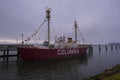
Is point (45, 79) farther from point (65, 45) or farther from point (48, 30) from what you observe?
point (65, 45)

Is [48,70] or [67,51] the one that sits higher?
[67,51]

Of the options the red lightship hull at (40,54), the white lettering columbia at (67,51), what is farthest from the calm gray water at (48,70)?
→ the white lettering columbia at (67,51)

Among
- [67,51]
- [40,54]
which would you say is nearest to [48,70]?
[40,54]

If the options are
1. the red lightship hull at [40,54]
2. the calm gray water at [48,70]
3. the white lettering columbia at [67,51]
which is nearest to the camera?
the calm gray water at [48,70]

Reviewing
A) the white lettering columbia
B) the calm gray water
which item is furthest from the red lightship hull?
the calm gray water

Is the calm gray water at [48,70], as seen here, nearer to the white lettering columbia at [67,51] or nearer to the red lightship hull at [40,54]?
the red lightship hull at [40,54]

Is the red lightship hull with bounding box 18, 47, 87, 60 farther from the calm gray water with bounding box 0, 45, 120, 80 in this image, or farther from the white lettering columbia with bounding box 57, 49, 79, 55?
the calm gray water with bounding box 0, 45, 120, 80

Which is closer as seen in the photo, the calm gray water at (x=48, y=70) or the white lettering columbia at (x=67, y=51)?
the calm gray water at (x=48, y=70)

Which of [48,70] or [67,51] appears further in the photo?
[67,51]

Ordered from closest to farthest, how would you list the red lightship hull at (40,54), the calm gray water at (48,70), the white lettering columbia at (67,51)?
the calm gray water at (48,70)
the red lightship hull at (40,54)
the white lettering columbia at (67,51)

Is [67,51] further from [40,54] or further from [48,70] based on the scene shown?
[48,70]

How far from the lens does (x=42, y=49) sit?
33.8 m

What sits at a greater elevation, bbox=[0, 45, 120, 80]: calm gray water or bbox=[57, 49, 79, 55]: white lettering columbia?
bbox=[57, 49, 79, 55]: white lettering columbia

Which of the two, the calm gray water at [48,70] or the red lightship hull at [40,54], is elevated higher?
the red lightship hull at [40,54]
